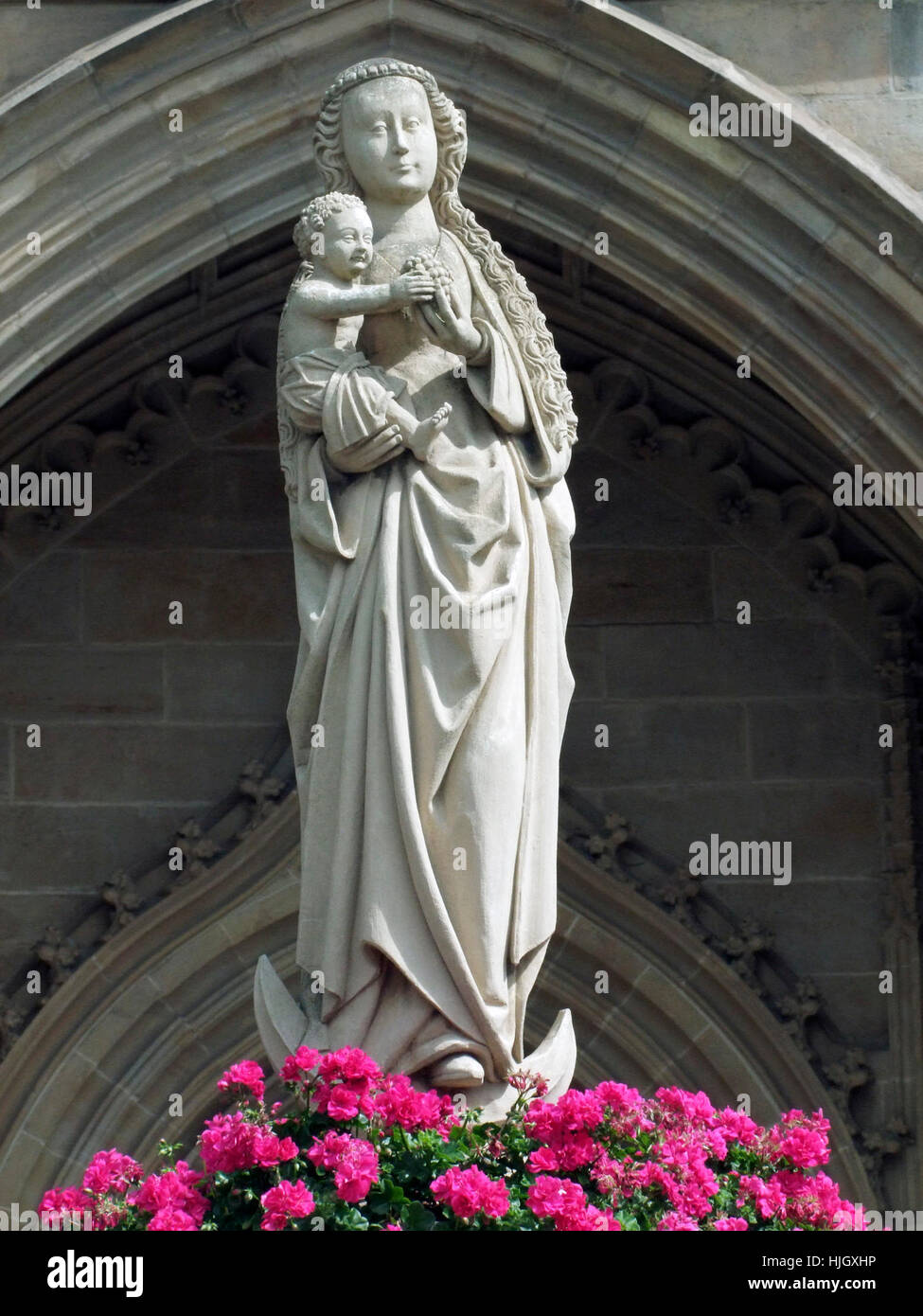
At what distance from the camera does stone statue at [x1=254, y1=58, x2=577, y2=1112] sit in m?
5.43

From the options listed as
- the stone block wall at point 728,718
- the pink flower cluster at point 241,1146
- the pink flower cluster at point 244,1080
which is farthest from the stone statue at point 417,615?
the stone block wall at point 728,718

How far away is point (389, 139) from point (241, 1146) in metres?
1.93

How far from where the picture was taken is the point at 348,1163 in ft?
16.4

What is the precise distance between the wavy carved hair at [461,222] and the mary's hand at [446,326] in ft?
0.55

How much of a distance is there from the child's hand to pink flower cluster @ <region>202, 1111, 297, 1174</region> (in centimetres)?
150

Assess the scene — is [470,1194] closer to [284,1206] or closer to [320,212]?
[284,1206]

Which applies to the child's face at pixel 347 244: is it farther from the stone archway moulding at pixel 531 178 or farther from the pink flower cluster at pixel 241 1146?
the stone archway moulding at pixel 531 178

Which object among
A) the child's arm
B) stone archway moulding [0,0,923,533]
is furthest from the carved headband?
stone archway moulding [0,0,923,533]

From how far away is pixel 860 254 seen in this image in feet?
29.5

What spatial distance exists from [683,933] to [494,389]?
4.69 metres

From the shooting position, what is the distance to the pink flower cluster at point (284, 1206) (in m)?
4.92

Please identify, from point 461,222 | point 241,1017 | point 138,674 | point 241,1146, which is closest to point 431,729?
point 241,1146

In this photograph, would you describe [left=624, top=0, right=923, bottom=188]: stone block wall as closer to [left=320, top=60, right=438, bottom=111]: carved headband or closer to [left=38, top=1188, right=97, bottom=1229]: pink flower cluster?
[left=320, top=60, right=438, bottom=111]: carved headband
